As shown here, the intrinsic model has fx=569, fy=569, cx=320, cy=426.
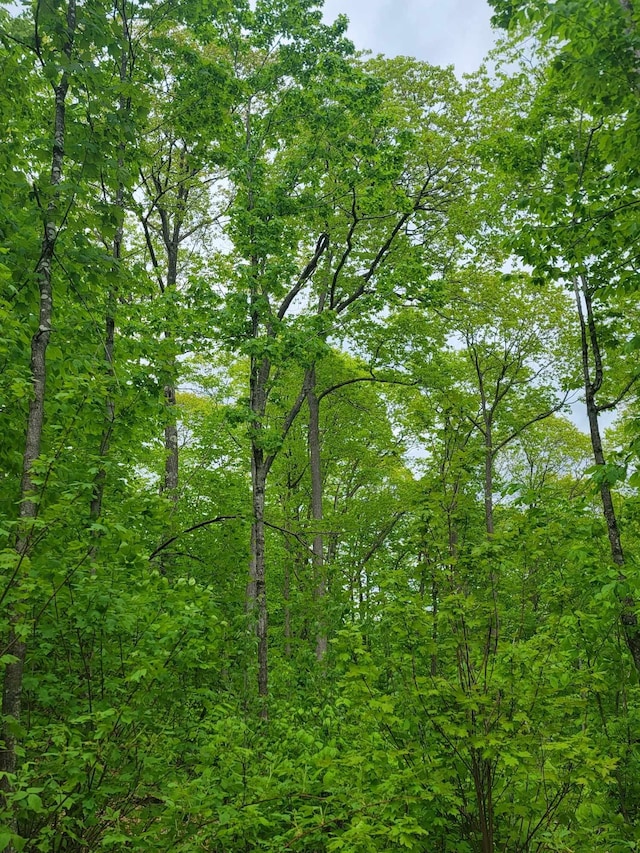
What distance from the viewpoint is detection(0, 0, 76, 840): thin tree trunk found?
350 cm

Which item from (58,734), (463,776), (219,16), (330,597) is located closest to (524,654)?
(463,776)

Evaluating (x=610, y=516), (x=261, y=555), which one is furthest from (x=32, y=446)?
(x=610, y=516)

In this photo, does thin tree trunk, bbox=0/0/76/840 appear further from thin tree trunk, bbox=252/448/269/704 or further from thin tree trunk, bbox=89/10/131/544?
thin tree trunk, bbox=252/448/269/704

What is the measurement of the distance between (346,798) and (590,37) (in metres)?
6.82

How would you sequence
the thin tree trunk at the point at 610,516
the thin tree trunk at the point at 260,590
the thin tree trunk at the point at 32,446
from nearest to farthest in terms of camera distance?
the thin tree trunk at the point at 32,446 → the thin tree trunk at the point at 610,516 → the thin tree trunk at the point at 260,590

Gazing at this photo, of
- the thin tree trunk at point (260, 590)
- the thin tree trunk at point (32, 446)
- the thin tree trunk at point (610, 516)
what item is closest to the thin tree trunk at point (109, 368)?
the thin tree trunk at point (32, 446)

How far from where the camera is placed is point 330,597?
8516 millimetres

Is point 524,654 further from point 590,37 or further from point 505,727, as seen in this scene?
point 590,37

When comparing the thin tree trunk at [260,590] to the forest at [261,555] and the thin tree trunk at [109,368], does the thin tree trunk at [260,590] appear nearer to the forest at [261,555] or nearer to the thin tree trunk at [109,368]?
the forest at [261,555]

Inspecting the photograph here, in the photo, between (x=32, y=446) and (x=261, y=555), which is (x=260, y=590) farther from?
(x=32, y=446)

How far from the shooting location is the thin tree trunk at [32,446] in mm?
3496

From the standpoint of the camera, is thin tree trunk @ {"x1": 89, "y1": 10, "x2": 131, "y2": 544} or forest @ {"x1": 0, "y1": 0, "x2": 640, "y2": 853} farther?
thin tree trunk @ {"x1": 89, "y1": 10, "x2": 131, "y2": 544}

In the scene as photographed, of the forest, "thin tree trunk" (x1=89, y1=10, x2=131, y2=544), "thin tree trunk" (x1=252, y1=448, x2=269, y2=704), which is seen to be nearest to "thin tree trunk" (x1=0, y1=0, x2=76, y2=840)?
the forest

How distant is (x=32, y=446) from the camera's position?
3.96m
